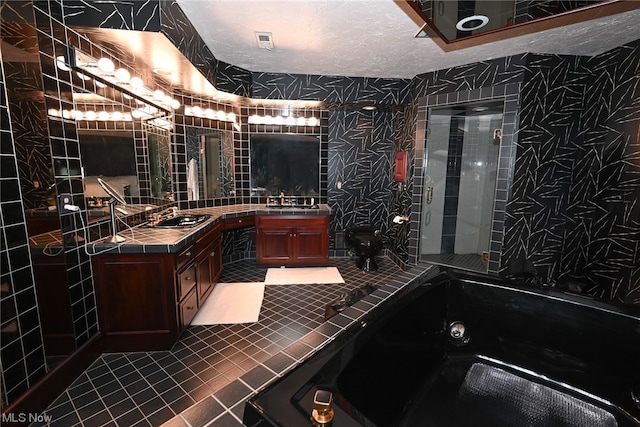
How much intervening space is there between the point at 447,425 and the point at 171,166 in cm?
348

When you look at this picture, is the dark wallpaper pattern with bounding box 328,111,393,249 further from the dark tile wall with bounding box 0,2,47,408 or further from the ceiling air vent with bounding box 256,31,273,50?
the dark tile wall with bounding box 0,2,47,408

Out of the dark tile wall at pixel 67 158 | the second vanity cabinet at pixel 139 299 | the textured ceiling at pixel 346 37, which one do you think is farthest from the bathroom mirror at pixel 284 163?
the dark tile wall at pixel 67 158

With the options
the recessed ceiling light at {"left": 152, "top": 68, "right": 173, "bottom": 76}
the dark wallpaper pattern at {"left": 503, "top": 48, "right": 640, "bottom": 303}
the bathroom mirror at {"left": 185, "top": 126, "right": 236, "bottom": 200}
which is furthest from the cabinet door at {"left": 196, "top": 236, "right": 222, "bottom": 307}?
the dark wallpaper pattern at {"left": 503, "top": 48, "right": 640, "bottom": 303}

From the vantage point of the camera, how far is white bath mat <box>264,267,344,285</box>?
137 inches

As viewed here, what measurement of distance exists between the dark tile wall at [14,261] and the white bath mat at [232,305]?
1.12 metres

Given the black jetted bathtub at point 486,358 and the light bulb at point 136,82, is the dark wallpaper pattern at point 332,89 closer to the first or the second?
the light bulb at point 136,82

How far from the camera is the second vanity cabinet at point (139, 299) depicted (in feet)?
6.62

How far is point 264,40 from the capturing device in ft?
8.52

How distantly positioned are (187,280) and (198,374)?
2.40ft

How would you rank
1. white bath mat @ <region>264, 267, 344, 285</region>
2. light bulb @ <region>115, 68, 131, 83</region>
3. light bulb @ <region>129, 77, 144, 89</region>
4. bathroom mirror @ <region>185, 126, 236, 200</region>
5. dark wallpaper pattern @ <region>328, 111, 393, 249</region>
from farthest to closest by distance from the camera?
dark wallpaper pattern @ <region>328, 111, 393, 249</region> → bathroom mirror @ <region>185, 126, 236, 200</region> → white bath mat @ <region>264, 267, 344, 285</region> → light bulb @ <region>129, 77, 144, 89</region> → light bulb @ <region>115, 68, 131, 83</region>

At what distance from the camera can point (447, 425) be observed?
57.3 inches

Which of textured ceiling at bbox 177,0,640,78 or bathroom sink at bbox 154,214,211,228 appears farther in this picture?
bathroom sink at bbox 154,214,211,228

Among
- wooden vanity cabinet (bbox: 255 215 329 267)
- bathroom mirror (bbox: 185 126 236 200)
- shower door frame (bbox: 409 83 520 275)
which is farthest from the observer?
wooden vanity cabinet (bbox: 255 215 329 267)

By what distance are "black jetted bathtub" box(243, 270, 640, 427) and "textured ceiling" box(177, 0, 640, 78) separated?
80.7 inches
